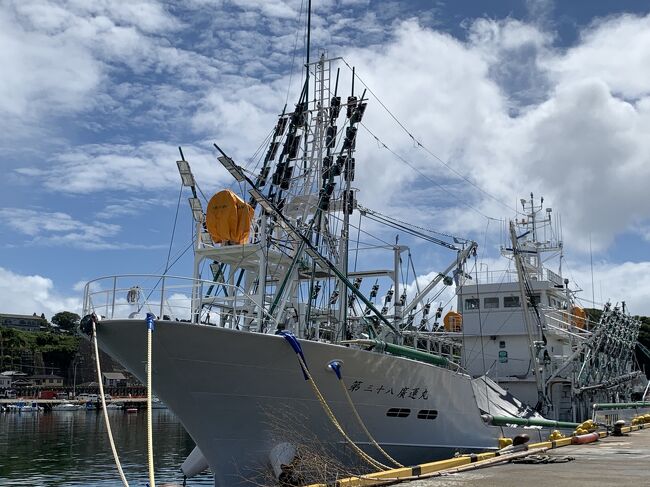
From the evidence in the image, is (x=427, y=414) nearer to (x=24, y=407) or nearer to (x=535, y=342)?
(x=535, y=342)

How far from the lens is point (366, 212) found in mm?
24094

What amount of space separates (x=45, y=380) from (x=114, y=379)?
11.3 meters

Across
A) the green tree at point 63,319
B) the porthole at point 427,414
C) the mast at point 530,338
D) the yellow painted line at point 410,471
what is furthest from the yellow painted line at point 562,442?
the green tree at point 63,319

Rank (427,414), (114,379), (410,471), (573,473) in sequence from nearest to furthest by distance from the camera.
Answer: (410,471)
(573,473)
(427,414)
(114,379)

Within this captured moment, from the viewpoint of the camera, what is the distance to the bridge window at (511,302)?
84.6 ft

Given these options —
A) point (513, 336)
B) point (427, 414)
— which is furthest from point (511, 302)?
point (427, 414)

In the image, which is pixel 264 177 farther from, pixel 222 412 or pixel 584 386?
pixel 584 386

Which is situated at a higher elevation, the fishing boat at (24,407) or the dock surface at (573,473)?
the dock surface at (573,473)

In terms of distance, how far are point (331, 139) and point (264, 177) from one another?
3.19 m

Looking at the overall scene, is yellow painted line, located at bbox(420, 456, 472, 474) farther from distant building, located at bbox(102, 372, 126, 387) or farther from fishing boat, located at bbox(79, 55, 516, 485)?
distant building, located at bbox(102, 372, 126, 387)

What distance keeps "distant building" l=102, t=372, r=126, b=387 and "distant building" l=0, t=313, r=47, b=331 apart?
42508 mm

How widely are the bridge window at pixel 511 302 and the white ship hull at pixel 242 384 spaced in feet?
35.2

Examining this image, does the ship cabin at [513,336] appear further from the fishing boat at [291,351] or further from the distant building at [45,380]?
the distant building at [45,380]

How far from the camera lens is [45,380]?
114 metres
